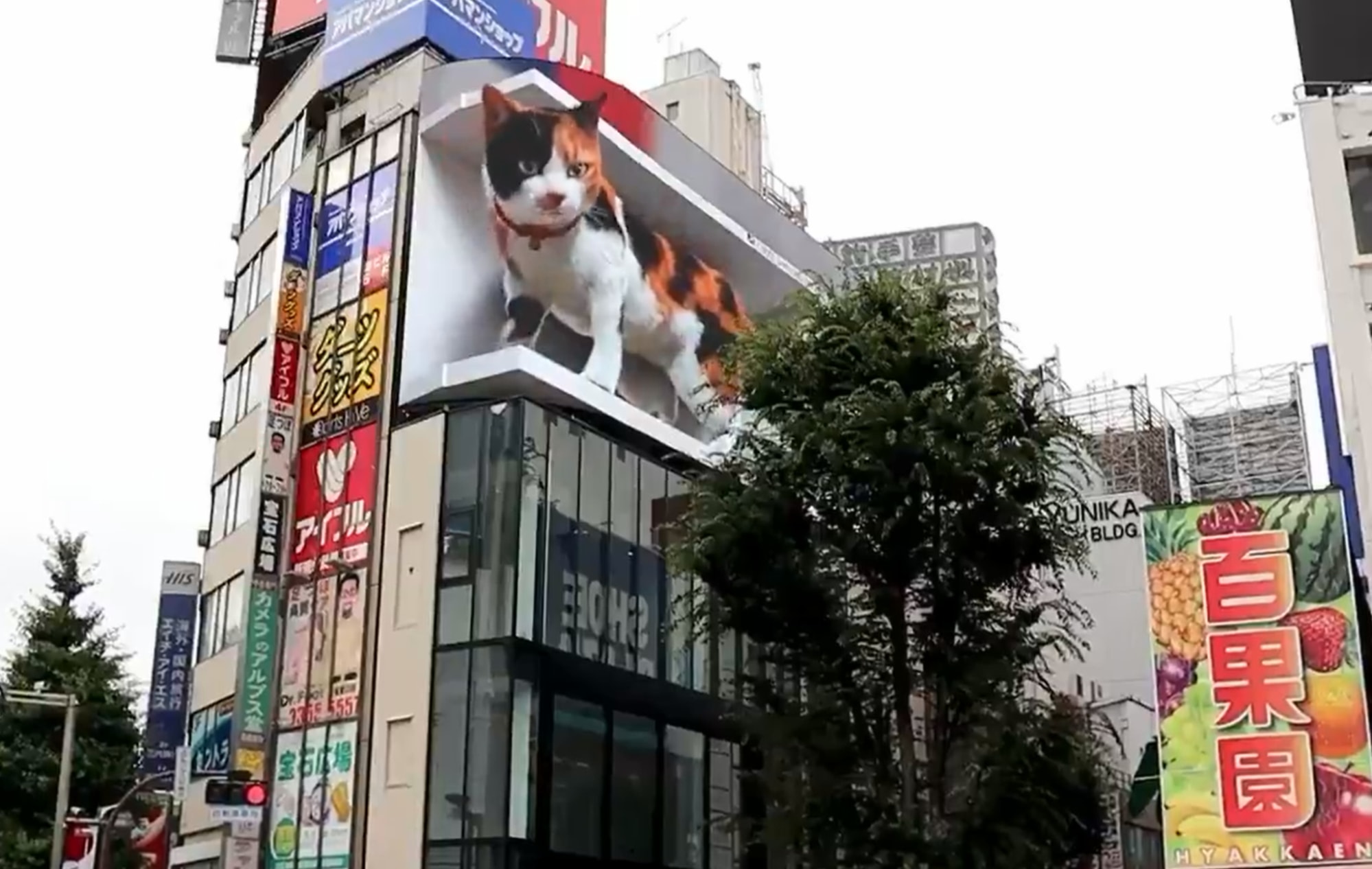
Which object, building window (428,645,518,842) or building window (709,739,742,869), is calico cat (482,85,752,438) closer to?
building window (428,645,518,842)

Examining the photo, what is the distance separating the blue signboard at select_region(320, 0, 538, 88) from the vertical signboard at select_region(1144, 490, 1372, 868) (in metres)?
15.1

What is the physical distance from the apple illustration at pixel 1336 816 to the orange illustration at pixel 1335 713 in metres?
0.28

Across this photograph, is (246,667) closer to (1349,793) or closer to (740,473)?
(740,473)

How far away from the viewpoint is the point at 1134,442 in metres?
52.9

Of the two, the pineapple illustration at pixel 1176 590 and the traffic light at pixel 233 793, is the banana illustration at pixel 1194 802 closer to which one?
the pineapple illustration at pixel 1176 590

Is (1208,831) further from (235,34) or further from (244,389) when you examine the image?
(235,34)

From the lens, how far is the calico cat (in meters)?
26.0

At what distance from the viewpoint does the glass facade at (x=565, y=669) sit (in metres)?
22.1

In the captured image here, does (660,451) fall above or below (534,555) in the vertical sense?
above

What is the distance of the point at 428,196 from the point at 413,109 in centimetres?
169

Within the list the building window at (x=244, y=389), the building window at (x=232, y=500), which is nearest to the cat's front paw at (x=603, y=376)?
the building window at (x=244, y=389)

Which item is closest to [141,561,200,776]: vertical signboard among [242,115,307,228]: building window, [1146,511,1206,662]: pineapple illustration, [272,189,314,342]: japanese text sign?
[272,189,314,342]: japanese text sign

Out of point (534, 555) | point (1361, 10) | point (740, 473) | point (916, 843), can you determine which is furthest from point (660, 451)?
point (1361, 10)

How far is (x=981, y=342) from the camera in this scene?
20.3m
